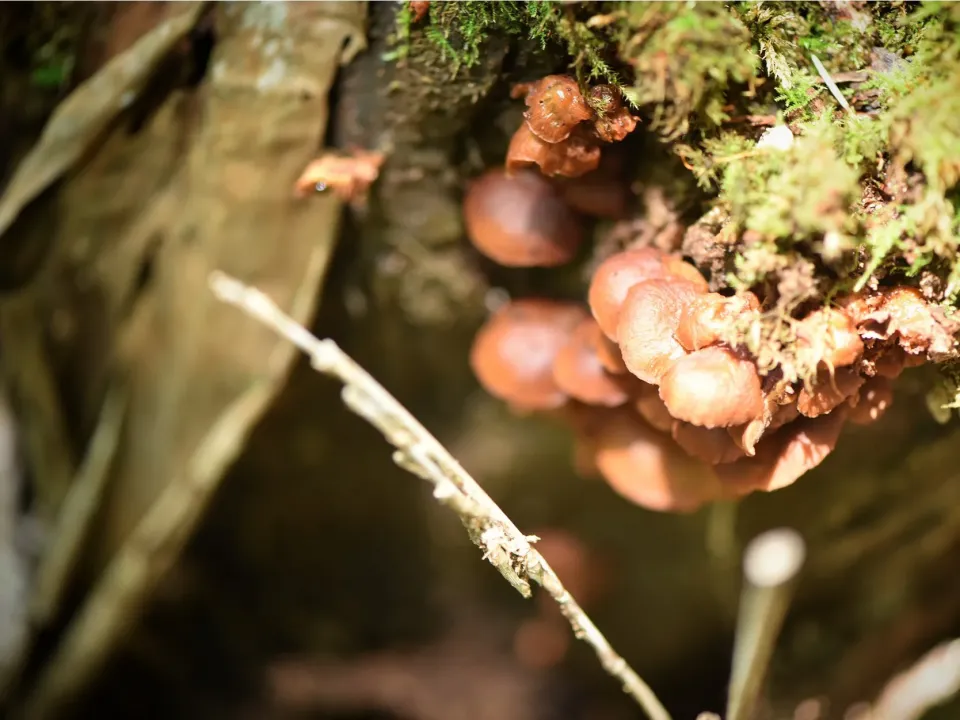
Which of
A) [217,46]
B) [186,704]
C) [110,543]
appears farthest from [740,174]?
[186,704]

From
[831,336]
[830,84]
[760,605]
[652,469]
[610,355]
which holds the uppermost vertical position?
[830,84]

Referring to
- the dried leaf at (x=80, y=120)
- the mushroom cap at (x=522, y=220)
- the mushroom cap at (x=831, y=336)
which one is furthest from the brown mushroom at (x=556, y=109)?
the dried leaf at (x=80, y=120)

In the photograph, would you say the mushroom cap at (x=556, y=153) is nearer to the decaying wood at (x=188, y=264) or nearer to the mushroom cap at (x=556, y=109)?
the mushroom cap at (x=556, y=109)

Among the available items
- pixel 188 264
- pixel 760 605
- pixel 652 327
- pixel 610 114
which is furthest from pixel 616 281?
pixel 188 264

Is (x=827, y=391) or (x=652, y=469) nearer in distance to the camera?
(x=827, y=391)

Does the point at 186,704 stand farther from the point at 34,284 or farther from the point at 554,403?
the point at 554,403

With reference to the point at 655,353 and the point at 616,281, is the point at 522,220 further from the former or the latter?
the point at 655,353

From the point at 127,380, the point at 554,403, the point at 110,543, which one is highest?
the point at 127,380
